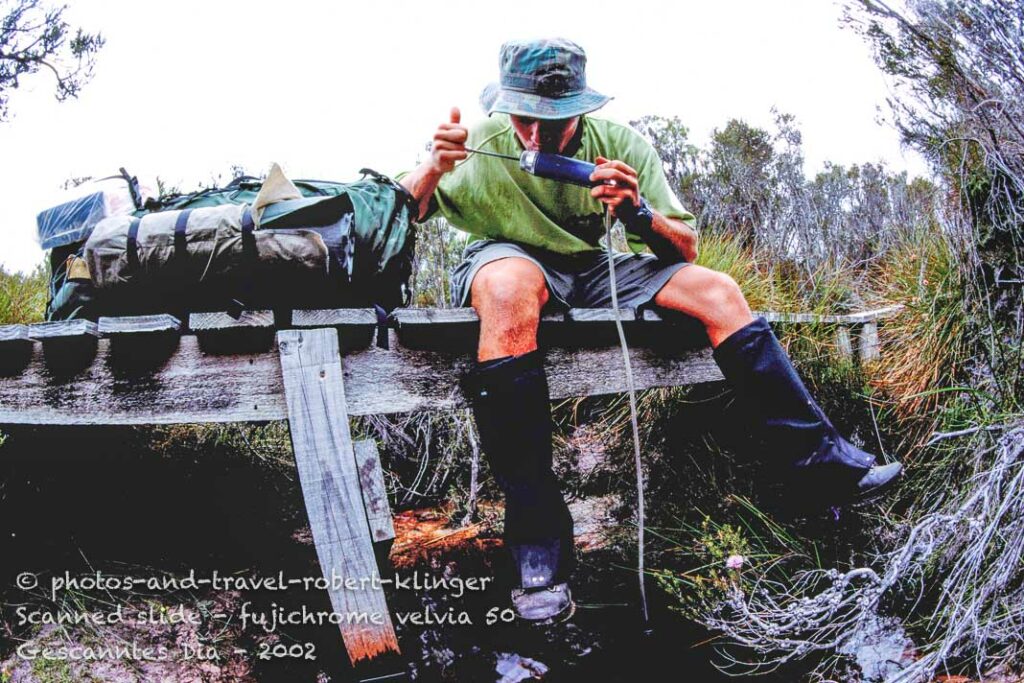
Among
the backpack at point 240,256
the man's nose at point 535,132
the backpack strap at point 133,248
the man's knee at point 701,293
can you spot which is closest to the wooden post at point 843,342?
the man's knee at point 701,293

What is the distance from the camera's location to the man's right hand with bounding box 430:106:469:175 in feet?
8.61

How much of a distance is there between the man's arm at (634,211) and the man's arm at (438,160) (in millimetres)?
485

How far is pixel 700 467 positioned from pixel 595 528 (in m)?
0.60

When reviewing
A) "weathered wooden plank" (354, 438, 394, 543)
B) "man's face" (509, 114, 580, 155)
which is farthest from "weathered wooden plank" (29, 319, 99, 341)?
"man's face" (509, 114, 580, 155)

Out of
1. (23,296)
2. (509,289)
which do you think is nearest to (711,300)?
(509,289)

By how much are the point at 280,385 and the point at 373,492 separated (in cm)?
47

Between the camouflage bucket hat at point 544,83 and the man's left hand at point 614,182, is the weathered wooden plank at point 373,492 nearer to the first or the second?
the man's left hand at point 614,182

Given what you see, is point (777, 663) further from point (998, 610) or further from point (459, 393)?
point (459, 393)

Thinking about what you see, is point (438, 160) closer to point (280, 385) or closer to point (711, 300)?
point (280, 385)

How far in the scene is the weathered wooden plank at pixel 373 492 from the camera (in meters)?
2.47

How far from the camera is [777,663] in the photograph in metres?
2.46

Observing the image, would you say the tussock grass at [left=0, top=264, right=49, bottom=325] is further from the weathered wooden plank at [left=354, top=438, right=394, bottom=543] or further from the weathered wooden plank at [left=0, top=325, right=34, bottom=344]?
the weathered wooden plank at [left=354, top=438, right=394, bottom=543]

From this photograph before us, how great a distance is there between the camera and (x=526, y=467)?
249 centimetres

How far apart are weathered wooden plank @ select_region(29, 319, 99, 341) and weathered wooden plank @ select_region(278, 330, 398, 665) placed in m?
0.56
